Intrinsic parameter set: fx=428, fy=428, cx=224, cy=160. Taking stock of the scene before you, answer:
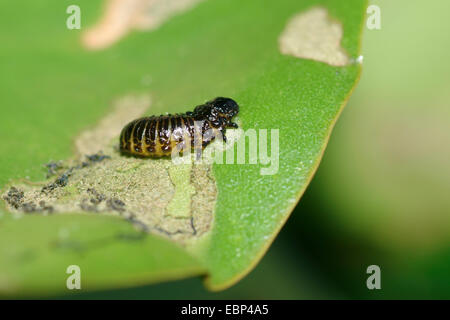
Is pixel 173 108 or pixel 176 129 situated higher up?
pixel 173 108

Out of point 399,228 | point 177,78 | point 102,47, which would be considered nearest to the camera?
point 399,228

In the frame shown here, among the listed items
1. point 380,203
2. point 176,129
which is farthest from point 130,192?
point 380,203

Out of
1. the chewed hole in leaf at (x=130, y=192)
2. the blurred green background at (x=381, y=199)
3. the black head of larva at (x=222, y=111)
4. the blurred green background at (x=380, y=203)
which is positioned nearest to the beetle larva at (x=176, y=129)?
the black head of larva at (x=222, y=111)

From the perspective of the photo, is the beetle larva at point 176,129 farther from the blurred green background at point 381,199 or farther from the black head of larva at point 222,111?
the blurred green background at point 381,199

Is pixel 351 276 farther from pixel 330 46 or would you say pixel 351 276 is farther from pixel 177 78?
pixel 177 78

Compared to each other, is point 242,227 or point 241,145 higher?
point 241,145

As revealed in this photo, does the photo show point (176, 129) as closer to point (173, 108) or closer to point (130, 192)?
point (173, 108)

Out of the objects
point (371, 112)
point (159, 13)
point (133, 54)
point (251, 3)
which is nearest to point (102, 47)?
point (133, 54)
